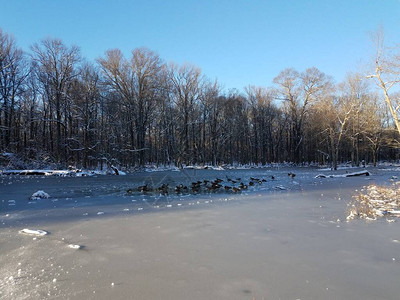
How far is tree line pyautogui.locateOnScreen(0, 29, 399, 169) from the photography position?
98.1 feet

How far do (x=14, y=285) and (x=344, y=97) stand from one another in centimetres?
3699

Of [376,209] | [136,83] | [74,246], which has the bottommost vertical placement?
[376,209]

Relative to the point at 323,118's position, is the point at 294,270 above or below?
below

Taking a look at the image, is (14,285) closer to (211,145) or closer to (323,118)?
(323,118)

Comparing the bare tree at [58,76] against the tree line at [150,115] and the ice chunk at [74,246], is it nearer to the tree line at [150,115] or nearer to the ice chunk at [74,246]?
the tree line at [150,115]

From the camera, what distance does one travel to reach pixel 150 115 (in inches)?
1559

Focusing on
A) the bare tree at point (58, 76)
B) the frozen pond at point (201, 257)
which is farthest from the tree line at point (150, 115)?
the frozen pond at point (201, 257)

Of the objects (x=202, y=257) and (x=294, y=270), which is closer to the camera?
(x=294, y=270)

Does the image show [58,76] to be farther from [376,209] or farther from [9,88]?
[376,209]

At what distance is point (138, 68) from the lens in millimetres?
35969

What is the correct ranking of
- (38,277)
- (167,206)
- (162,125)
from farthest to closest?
1. (162,125)
2. (167,206)
3. (38,277)

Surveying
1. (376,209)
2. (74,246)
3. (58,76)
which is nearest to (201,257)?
(74,246)

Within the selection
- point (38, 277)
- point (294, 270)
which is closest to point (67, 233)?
point (38, 277)

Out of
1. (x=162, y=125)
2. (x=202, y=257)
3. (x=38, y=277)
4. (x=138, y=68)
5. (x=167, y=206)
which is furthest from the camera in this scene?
(x=162, y=125)
